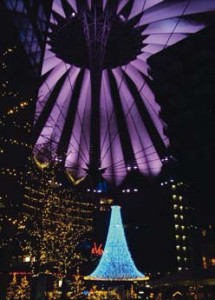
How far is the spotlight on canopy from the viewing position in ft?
83.5

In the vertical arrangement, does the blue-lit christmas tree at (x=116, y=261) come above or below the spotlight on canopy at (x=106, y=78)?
below

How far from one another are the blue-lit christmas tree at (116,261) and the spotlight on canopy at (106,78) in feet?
17.5

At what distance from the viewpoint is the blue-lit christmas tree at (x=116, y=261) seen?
21.9m

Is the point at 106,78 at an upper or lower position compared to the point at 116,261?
upper

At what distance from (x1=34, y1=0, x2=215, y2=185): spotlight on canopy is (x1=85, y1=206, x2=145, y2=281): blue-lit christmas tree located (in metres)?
5.34

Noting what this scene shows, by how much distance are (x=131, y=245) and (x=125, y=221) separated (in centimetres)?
489

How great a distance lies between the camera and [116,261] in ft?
72.3

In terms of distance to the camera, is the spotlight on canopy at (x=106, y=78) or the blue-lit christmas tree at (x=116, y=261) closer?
the blue-lit christmas tree at (x=116, y=261)

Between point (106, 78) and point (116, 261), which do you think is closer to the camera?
point (116, 261)

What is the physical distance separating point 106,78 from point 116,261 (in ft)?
60.2

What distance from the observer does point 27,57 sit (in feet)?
81.9

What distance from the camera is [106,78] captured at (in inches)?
1347

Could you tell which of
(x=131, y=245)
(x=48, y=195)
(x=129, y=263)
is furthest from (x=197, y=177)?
(x=131, y=245)

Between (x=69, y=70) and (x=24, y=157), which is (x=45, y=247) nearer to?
(x=24, y=157)
